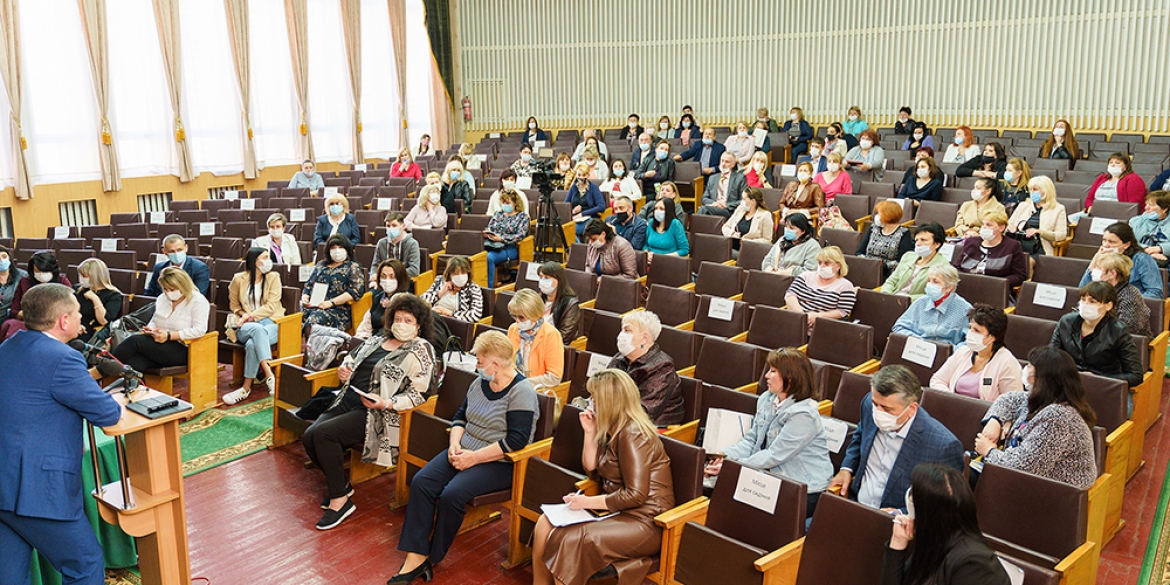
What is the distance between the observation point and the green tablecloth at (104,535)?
362cm

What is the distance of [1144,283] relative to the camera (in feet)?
17.6

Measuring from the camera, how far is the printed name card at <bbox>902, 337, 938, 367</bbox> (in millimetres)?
4520

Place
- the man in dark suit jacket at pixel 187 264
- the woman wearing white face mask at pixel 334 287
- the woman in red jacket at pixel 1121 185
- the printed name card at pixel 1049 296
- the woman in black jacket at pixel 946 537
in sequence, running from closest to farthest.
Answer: the woman in black jacket at pixel 946 537 < the printed name card at pixel 1049 296 < the woman wearing white face mask at pixel 334 287 < the man in dark suit jacket at pixel 187 264 < the woman in red jacket at pixel 1121 185

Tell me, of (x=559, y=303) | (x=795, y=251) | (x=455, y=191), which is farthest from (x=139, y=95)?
(x=795, y=251)

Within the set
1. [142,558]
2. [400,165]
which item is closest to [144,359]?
[142,558]

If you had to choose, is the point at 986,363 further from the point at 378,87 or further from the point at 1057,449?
the point at 378,87

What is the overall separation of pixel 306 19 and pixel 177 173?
11.2 feet

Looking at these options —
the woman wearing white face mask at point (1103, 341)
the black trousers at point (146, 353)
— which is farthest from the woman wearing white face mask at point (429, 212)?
the woman wearing white face mask at point (1103, 341)

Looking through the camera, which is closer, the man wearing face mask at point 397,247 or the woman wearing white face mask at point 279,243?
the man wearing face mask at point 397,247

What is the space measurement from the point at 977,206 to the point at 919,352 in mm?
2700

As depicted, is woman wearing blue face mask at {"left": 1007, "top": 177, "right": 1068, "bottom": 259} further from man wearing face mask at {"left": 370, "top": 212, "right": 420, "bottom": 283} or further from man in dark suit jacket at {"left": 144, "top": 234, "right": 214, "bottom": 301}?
man in dark suit jacket at {"left": 144, "top": 234, "right": 214, "bottom": 301}

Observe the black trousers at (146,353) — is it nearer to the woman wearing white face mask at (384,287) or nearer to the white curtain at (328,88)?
the woman wearing white face mask at (384,287)

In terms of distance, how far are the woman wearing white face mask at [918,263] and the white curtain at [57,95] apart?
11060 mm

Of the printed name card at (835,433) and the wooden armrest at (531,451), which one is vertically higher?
the printed name card at (835,433)
